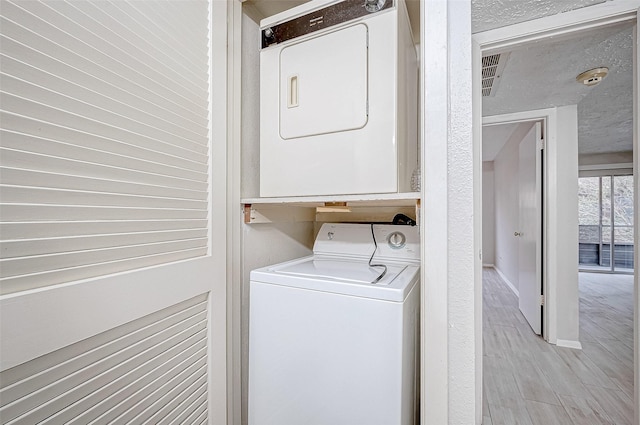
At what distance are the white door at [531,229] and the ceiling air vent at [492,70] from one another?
95cm

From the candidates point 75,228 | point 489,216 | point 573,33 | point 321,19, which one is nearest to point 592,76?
point 573,33

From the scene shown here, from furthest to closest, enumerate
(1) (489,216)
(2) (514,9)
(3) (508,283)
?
(1) (489,216) < (3) (508,283) < (2) (514,9)

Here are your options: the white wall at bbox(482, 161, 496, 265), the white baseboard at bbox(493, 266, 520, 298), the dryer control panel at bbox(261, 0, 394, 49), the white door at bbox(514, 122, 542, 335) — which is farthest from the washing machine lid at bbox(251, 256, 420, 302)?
the white wall at bbox(482, 161, 496, 265)

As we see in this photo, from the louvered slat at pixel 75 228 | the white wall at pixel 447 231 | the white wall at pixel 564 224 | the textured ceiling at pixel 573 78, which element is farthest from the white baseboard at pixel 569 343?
the louvered slat at pixel 75 228

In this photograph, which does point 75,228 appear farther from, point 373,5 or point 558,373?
point 558,373

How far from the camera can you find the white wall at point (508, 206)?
4084mm

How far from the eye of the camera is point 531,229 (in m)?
3.09

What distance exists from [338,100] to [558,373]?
2757 millimetres

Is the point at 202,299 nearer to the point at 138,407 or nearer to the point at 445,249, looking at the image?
the point at 138,407

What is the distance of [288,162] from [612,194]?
729 cm

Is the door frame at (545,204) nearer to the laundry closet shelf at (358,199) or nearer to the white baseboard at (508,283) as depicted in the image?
the white baseboard at (508,283)

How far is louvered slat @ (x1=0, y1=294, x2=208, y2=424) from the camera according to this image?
56 centimetres

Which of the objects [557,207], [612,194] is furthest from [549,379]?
[612,194]

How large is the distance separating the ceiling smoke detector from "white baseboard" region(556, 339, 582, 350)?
2292 mm
